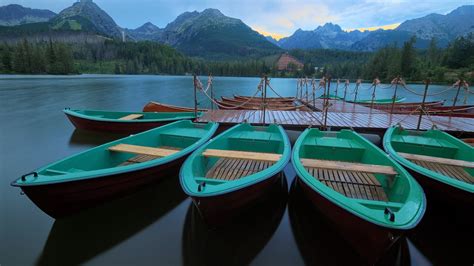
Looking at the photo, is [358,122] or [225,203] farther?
[358,122]

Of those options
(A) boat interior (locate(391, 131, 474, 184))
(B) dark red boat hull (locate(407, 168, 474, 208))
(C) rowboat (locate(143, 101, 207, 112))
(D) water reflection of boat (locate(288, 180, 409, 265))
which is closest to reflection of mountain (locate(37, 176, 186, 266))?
(D) water reflection of boat (locate(288, 180, 409, 265))

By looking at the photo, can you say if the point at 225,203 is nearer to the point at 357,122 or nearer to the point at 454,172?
the point at 454,172

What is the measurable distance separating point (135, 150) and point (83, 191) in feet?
4.78

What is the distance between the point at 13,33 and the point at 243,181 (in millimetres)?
173129

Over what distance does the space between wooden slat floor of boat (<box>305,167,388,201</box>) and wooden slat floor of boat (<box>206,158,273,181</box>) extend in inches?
55.2

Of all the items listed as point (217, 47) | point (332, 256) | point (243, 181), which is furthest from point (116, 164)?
point (217, 47)

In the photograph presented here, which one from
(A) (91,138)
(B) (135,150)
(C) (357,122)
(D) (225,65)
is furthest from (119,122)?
(D) (225,65)

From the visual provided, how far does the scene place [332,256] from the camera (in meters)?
3.60

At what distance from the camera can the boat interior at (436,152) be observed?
4.77m

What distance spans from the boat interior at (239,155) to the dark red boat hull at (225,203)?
408mm

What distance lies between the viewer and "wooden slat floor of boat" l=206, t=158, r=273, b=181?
480cm

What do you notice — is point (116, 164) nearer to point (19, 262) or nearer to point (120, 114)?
point (19, 262)

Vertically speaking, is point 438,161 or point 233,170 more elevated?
point 438,161

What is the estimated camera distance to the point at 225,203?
3.51m
